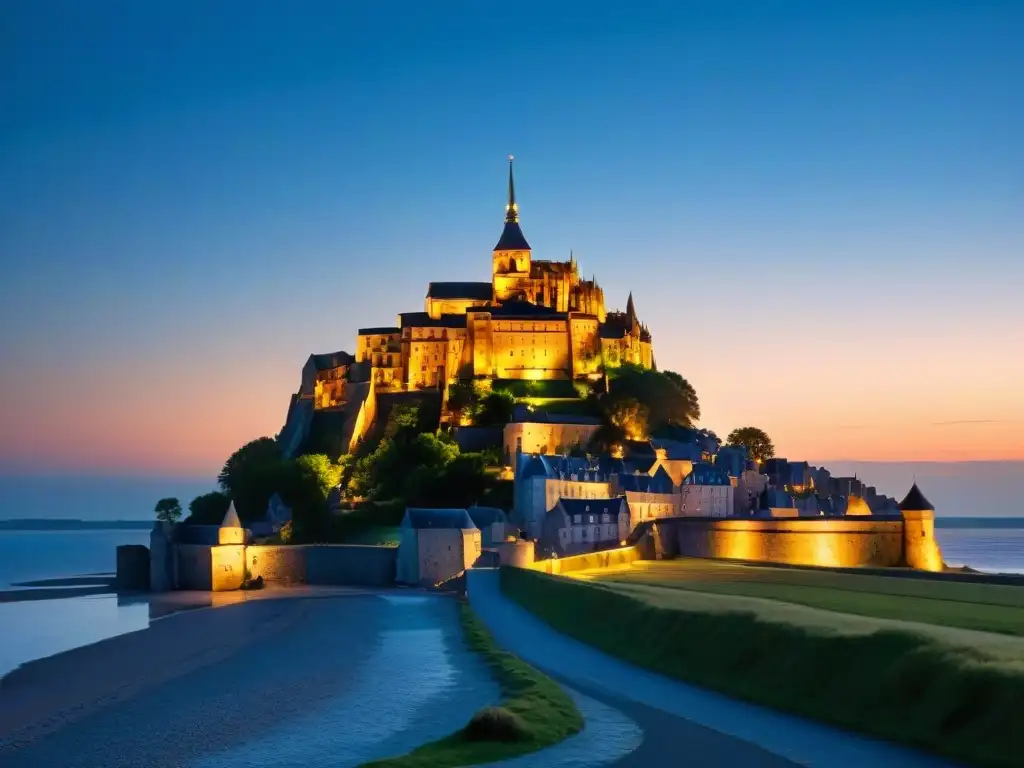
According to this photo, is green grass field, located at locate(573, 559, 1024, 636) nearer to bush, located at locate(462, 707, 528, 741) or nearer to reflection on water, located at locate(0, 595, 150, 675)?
bush, located at locate(462, 707, 528, 741)

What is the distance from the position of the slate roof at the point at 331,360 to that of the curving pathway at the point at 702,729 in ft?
221

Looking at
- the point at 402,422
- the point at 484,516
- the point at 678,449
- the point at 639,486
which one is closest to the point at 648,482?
the point at 639,486

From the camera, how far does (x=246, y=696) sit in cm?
2366

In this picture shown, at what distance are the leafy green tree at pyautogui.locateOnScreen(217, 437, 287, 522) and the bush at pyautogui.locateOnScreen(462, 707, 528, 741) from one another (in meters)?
55.6

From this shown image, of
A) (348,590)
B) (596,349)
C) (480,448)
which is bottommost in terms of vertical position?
(348,590)

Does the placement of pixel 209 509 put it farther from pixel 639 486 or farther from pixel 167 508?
pixel 639 486

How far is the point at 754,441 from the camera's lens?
90938 mm

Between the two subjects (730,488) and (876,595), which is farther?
Answer: (730,488)

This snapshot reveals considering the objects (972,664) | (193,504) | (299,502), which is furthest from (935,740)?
(193,504)

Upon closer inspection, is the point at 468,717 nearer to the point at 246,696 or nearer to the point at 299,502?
the point at 246,696

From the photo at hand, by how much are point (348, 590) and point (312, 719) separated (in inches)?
1113

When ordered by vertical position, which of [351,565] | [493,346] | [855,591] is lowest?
[351,565]

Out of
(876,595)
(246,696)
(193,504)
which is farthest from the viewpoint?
(193,504)

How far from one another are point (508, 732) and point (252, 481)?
5857cm
